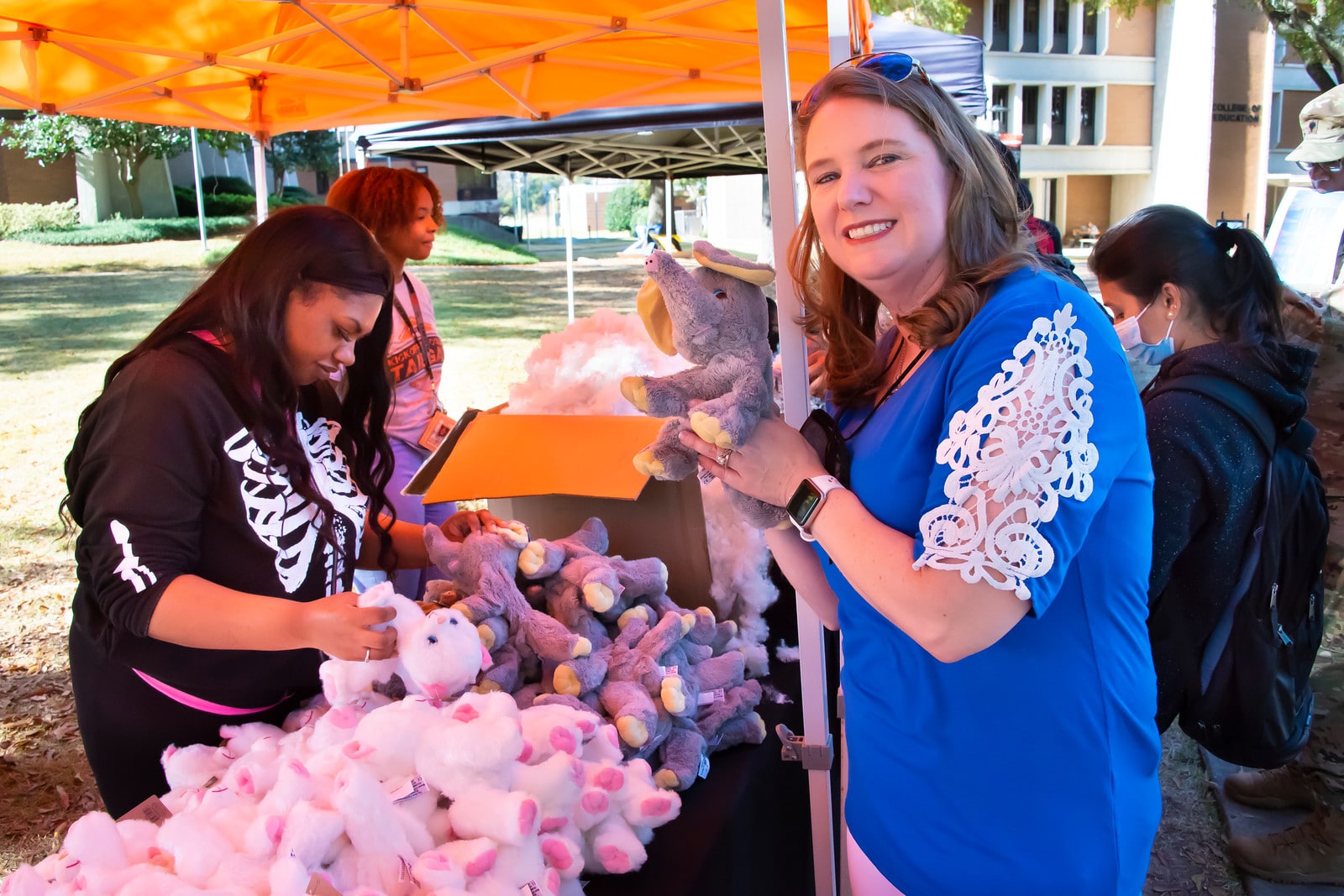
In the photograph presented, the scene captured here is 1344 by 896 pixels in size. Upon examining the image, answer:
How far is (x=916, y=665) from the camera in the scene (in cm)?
85

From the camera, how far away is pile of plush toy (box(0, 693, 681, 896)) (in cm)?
78

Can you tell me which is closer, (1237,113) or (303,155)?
(1237,113)

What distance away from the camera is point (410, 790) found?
899 millimetres

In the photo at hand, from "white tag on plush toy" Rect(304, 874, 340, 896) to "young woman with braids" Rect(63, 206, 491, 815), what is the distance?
280 millimetres

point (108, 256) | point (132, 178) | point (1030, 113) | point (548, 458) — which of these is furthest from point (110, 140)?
point (1030, 113)

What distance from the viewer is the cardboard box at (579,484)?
1546 mm

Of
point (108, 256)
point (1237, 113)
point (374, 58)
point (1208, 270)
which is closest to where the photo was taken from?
point (1208, 270)

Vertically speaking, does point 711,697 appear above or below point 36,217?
below

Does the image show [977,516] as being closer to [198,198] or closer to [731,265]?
[731,265]

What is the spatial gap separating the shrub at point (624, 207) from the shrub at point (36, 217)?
696 centimetres

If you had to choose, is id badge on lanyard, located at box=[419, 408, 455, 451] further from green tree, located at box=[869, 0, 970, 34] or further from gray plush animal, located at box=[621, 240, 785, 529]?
green tree, located at box=[869, 0, 970, 34]

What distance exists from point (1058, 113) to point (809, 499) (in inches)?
776

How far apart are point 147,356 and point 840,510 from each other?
88 centimetres

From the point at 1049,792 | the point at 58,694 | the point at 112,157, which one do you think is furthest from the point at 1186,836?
the point at 112,157
